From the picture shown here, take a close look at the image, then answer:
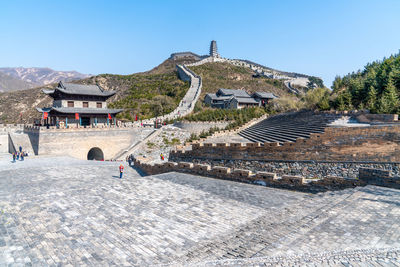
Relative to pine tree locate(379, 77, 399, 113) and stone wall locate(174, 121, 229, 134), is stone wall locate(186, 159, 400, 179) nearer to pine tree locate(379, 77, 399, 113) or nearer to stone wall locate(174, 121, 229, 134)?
pine tree locate(379, 77, 399, 113)

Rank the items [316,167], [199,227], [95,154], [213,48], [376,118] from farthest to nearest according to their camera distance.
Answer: [213,48], [95,154], [376,118], [316,167], [199,227]

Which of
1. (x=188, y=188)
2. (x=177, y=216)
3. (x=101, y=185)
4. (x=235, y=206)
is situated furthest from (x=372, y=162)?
(x=101, y=185)

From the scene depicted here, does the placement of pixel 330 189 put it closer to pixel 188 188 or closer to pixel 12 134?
pixel 188 188

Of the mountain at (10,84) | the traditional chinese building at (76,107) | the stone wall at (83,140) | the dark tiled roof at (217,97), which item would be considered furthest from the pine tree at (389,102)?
the mountain at (10,84)

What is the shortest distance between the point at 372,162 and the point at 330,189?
18.0 feet

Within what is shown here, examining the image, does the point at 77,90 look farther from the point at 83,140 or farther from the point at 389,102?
the point at 389,102

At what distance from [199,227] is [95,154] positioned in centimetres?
2787

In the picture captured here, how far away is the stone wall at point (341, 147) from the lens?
525 inches

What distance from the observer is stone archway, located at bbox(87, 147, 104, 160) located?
3119 centimetres

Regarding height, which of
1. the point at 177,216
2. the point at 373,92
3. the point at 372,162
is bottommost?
the point at 177,216

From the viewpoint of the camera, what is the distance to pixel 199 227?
7582 mm

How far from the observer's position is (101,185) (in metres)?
12.7

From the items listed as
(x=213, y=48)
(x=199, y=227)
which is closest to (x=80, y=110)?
(x=199, y=227)

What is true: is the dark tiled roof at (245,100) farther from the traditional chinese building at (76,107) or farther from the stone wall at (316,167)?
the stone wall at (316,167)
